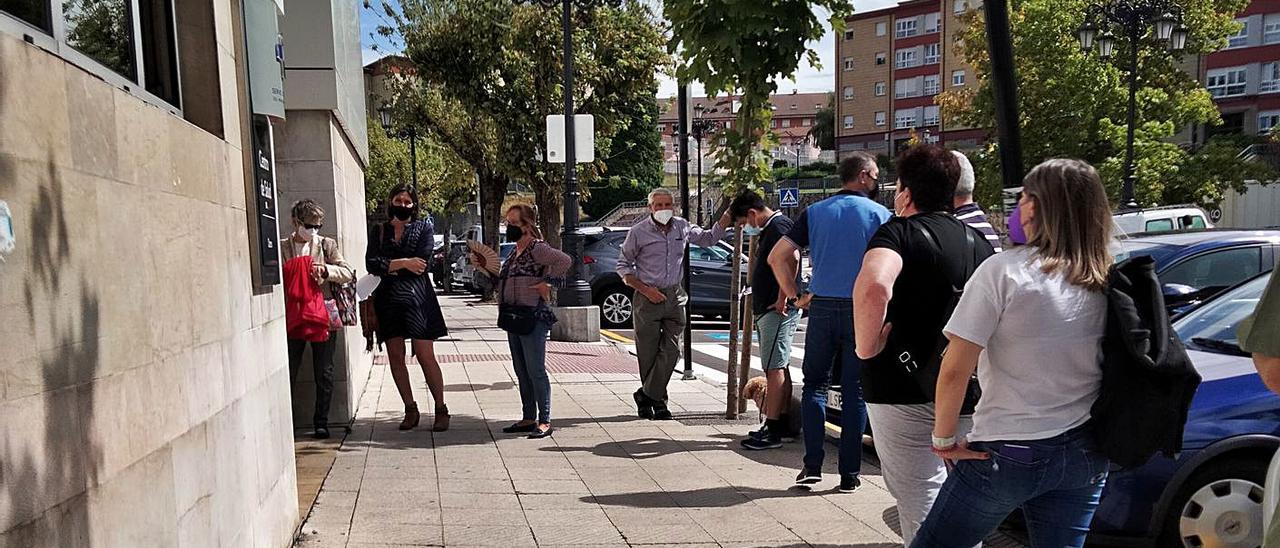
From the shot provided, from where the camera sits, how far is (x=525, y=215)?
23.5ft

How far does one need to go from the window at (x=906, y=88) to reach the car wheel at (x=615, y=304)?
68373 millimetres

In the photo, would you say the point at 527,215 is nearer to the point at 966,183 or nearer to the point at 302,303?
the point at 302,303

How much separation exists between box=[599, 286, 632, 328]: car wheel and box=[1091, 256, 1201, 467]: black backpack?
13.8m

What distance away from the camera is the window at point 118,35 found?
7.72ft

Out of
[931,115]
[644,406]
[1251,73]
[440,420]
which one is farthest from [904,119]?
[440,420]

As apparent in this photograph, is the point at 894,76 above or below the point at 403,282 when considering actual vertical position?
above

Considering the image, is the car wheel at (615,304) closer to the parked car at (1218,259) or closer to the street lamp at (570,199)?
the street lamp at (570,199)

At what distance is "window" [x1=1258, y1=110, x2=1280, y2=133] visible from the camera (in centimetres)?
5534

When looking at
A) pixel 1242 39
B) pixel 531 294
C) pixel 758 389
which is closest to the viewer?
pixel 758 389

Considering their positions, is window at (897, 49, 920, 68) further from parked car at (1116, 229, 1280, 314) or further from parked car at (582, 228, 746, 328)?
parked car at (1116, 229, 1280, 314)

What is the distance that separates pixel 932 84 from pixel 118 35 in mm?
80429

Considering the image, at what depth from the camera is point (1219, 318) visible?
16.6 ft

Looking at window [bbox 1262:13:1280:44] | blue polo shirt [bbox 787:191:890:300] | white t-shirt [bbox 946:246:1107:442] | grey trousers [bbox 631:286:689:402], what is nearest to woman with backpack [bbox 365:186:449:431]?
grey trousers [bbox 631:286:689:402]

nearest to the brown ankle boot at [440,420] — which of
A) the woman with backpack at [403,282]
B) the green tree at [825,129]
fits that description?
the woman with backpack at [403,282]
